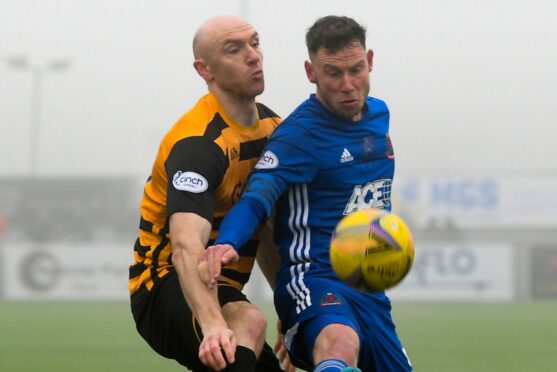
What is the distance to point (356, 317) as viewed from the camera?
5.79 m

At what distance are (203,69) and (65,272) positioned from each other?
26.5 meters

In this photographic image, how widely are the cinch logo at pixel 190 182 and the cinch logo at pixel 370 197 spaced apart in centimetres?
72

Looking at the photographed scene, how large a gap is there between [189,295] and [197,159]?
66cm

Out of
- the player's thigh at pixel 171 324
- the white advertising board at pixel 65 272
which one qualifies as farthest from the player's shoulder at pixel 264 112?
the white advertising board at pixel 65 272

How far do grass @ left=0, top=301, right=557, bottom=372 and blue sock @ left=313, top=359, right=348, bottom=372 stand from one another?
6208 mm

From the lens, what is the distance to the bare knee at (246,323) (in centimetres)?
558

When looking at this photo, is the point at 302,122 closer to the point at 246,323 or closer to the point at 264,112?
the point at 264,112

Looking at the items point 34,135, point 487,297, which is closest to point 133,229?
point 34,135

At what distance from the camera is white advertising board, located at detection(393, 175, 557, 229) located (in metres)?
34.7

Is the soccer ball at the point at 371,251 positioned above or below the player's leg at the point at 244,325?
above

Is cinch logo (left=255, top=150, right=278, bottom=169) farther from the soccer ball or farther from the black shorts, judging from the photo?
the black shorts

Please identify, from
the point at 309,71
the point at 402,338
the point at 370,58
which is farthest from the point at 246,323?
the point at 402,338

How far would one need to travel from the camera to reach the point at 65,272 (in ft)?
105

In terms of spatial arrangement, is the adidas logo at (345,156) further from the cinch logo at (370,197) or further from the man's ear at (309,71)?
the man's ear at (309,71)
